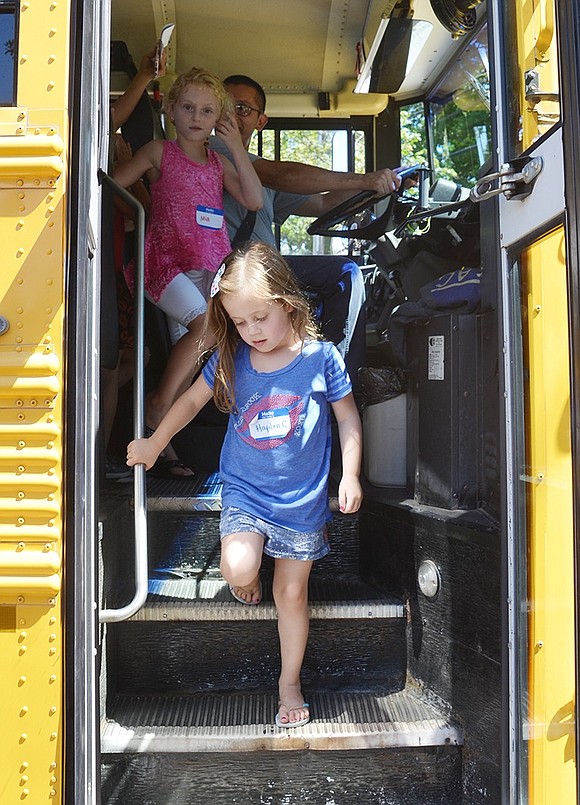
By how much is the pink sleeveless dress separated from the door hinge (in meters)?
1.08

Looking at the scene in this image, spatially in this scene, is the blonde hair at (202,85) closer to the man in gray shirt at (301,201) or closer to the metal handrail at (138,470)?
the man in gray shirt at (301,201)

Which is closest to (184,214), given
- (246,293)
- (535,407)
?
(246,293)

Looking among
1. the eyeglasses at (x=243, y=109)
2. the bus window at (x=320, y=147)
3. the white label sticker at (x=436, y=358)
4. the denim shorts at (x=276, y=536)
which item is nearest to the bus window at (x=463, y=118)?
the bus window at (x=320, y=147)

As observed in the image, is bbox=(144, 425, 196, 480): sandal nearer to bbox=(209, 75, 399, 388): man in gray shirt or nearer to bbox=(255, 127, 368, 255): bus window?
bbox=(209, 75, 399, 388): man in gray shirt

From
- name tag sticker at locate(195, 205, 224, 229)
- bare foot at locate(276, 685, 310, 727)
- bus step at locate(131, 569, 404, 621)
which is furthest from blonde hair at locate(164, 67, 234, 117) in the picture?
bare foot at locate(276, 685, 310, 727)

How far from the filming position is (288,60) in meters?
3.10

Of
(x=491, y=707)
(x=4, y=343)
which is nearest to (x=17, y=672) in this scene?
(x=4, y=343)

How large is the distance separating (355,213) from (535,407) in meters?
1.54

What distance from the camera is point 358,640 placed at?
1.97m

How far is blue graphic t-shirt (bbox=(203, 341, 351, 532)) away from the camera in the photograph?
5.92 ft

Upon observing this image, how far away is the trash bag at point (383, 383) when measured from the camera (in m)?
2.18

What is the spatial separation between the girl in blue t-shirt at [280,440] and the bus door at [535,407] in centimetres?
45

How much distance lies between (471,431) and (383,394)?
0.38 metres

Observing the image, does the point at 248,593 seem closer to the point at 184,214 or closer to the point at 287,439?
the point at 287,439
